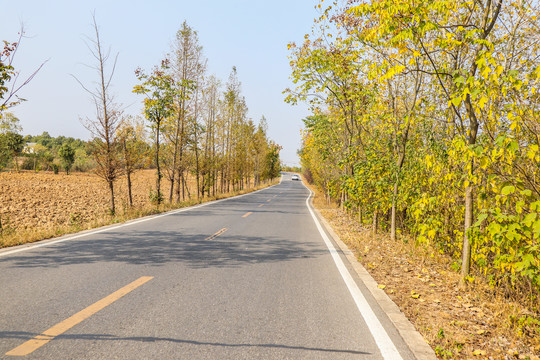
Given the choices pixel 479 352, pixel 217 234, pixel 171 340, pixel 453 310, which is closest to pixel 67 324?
pixel 171 340

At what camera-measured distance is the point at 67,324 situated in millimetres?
3260

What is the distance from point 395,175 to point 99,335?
7.24m

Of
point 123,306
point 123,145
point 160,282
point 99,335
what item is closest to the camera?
point 99,335

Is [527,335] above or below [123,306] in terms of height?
below

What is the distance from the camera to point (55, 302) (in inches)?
150

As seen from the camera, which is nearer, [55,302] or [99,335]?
[99,335]

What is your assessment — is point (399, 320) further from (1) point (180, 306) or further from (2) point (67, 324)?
(2) point (67, 324)

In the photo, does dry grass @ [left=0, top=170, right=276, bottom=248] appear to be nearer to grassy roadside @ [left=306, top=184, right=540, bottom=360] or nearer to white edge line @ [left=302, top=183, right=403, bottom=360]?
white edge line @ [left=302, top=183, right=403, bottom=360]

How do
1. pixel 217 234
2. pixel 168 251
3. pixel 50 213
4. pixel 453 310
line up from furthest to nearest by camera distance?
1. pixel 50 213
2. pixel 217 234
3. pixel 168 251
4. pixel 453 310

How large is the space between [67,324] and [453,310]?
4.66 meters

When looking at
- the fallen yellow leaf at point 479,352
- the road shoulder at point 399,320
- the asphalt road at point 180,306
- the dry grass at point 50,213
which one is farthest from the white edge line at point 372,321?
the dry grass at point 50,213

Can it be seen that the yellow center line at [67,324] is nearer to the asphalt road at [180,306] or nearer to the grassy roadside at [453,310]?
the asphalt road at [180,306]

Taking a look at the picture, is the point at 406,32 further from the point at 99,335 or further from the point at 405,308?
the point at 99,335

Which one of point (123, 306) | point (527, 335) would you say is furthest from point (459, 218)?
point (123, 306)
